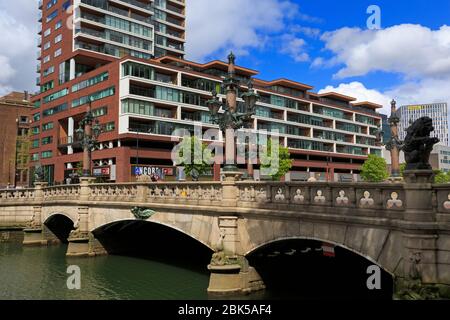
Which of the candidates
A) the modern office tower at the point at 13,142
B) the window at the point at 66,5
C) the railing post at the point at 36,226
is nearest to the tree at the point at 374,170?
the window at the point at 66,5

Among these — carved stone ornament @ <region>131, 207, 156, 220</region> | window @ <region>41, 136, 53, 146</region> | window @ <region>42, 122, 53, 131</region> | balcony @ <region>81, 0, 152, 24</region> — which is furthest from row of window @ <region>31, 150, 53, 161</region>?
carved stone ornament @ <region>131, 207, 156, 220</region>

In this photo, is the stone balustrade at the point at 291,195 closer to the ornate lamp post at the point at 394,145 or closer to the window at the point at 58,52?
the ornate lamp post at the point at 394,145

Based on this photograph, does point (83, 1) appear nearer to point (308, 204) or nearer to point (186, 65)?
point (186, 65)

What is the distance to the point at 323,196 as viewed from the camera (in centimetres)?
1359

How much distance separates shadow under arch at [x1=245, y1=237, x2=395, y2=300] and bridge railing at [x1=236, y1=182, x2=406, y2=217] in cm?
149

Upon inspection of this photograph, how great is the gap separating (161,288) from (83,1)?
2272 inches

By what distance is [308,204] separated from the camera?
14086 mm

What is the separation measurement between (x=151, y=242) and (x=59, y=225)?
899cm

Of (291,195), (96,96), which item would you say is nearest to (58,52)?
(96,96)

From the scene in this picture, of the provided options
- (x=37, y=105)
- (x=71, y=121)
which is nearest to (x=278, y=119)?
(x=71, y=121)

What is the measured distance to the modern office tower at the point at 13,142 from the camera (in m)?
80.1

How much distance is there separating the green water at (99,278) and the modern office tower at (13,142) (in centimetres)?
5715

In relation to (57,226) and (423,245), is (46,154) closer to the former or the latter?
(57,226)

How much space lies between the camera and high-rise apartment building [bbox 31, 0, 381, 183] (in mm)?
57875
